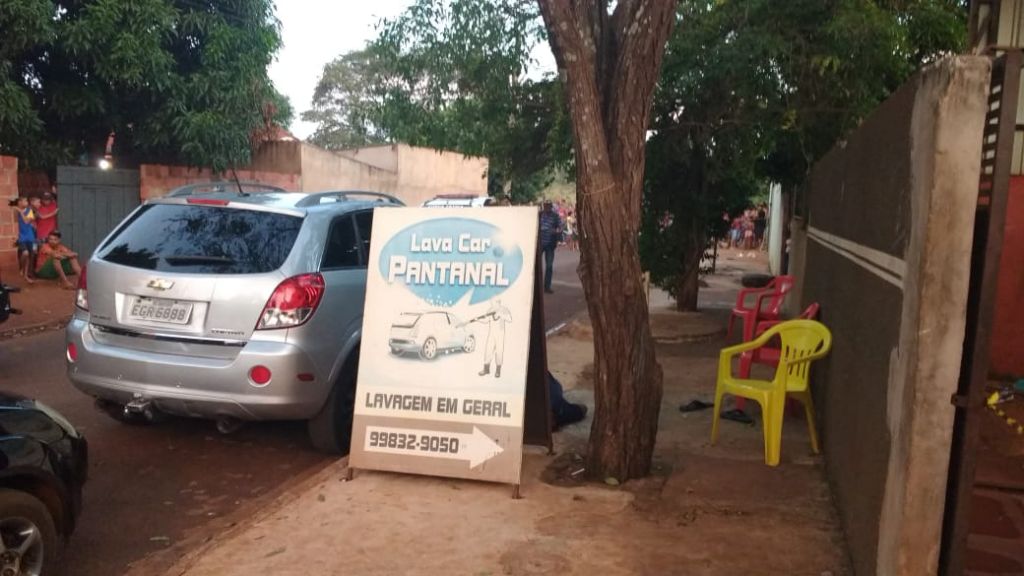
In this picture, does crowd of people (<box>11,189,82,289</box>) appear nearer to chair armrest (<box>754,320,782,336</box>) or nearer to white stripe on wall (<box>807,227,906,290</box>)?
chair armrest (<box>754,320,782,336</box>)

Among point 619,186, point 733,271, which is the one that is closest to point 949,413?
point 619,186

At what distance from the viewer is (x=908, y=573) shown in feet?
9.46

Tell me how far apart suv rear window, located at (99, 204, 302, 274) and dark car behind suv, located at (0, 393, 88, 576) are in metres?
1.58

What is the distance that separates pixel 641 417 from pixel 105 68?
13.5 metres

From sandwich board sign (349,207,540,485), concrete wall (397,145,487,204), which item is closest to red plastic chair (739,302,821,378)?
sandwich board sign (349,207,540,485)

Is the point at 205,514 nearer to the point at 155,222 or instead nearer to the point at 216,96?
the point at 155,222

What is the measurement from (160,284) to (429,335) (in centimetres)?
179

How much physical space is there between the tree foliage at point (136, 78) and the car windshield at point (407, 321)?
37.9ft

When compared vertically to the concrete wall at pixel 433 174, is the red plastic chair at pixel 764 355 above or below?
below

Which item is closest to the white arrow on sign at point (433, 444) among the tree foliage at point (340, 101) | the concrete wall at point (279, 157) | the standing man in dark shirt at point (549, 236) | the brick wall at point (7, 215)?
the standing man in dark shirt at point (549, 236)

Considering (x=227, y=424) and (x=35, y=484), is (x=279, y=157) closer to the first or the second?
(x=227, y=424)

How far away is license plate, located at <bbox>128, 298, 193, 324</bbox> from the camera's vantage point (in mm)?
5344

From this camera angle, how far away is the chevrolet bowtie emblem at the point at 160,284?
5379mm

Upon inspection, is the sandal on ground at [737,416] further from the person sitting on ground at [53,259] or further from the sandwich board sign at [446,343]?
the person sitting on ground at [53,259]
